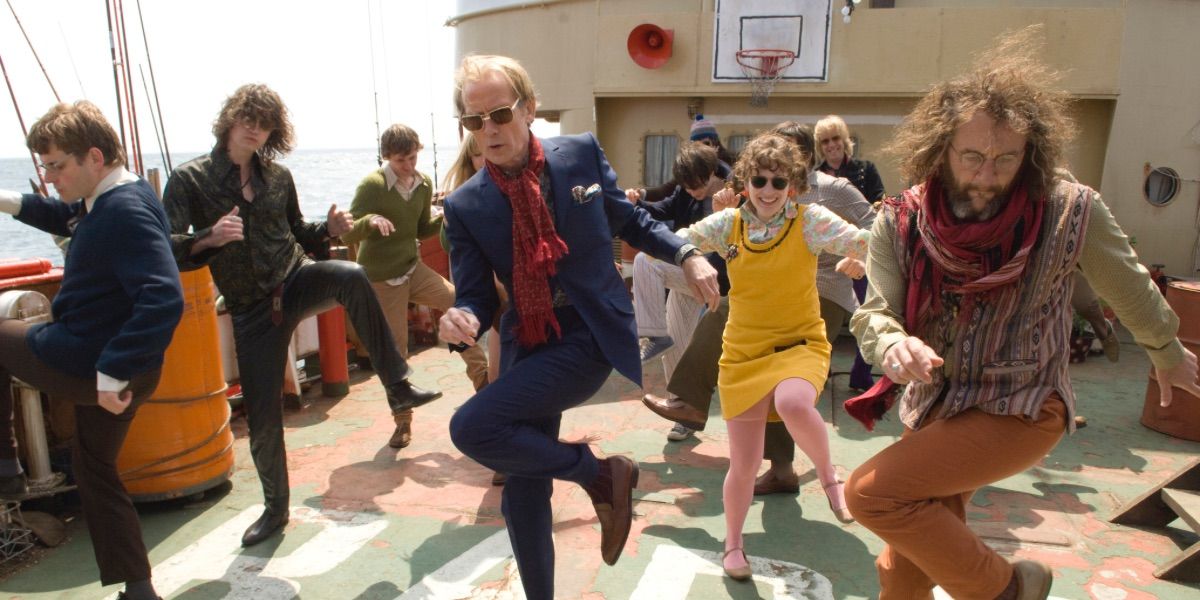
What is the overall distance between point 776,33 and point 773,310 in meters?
6.34

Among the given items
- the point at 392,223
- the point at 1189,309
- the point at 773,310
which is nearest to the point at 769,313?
the point at 773,310

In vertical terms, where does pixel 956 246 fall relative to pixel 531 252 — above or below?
above

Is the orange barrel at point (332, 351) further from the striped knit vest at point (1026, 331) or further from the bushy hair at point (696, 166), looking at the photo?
the striped knit vest at point (1026, 331)

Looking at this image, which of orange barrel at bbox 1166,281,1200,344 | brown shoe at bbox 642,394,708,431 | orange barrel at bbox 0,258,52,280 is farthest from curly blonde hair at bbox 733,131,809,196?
orange barrel at bbox 0,258,52,280

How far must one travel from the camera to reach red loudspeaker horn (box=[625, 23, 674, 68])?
9.37 meters

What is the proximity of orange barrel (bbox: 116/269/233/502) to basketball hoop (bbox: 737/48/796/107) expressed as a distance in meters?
6.47

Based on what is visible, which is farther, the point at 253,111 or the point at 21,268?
the point at 21,268

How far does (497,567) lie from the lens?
3.74m

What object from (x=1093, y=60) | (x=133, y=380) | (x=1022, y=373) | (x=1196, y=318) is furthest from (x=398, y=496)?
(x=1093, y=60)

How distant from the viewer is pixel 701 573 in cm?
368

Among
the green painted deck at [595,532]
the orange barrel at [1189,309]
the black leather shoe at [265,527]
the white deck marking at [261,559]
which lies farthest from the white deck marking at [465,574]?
the orange barrel at [1189,309]

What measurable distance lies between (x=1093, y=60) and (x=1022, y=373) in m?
7.45

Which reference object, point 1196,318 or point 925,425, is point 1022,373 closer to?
point 925,425

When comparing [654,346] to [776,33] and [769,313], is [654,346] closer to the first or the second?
[769,313]
